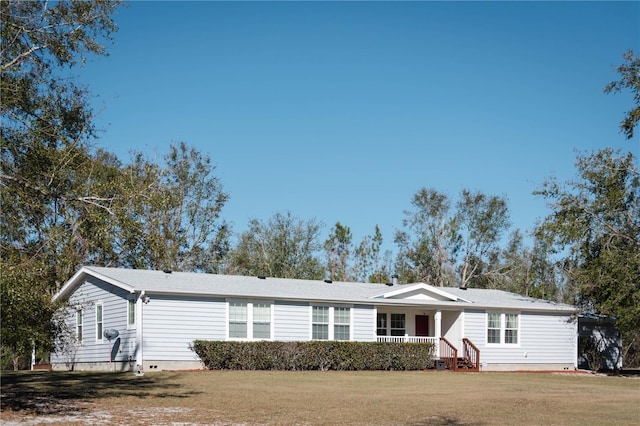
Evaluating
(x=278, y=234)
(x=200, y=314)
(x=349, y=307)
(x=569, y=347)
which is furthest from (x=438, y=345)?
(x=278, y=234)

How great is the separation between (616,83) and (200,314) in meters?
18.9

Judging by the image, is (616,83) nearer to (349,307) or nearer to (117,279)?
(349,307)

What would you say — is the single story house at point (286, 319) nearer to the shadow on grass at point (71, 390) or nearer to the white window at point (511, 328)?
the white window at point (511, 328)

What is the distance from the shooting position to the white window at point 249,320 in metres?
29.4

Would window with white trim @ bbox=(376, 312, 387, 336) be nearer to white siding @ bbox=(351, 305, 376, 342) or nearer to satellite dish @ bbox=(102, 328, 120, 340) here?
white siding @ bbox=(351, 305, 376, 342)

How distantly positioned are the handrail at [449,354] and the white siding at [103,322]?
12.7 meters

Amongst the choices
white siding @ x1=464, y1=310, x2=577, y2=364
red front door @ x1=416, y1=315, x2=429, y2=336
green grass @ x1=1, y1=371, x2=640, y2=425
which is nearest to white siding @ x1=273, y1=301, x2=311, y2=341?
green grass @ x1=1, y1=371, x2=640, y2=425

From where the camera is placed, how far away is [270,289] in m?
30.8

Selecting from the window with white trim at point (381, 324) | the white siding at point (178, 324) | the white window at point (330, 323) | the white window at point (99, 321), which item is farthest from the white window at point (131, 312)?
the window with white trim at point (381, 324)

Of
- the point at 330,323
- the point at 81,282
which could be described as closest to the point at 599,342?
the point at 330,323

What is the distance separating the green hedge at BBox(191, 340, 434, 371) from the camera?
2784 cm

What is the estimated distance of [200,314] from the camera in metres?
28.6

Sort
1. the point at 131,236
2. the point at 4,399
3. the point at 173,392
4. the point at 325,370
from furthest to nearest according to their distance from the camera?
the point at 325,370, the point at 173,392, the point at 4,399, the point at 131,236

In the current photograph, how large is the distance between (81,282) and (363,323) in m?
11.5
